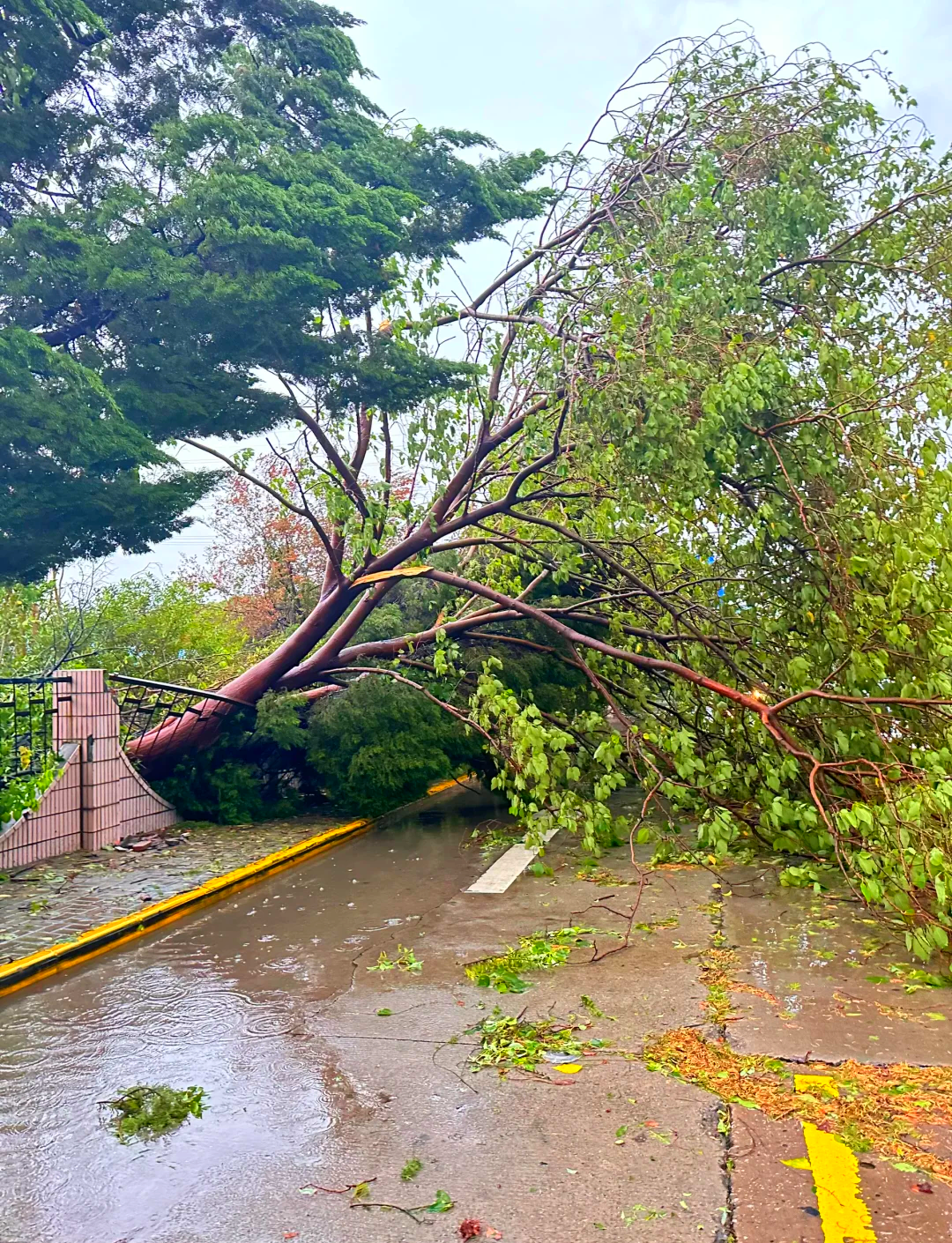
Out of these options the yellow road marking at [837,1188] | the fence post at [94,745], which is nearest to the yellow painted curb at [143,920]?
the fence post at [94,745]

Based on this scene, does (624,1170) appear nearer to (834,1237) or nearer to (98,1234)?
(834,1237)

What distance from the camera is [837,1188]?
326 cm

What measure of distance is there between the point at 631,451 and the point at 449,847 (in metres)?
4.80

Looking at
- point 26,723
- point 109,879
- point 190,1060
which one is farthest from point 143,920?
point 26,723

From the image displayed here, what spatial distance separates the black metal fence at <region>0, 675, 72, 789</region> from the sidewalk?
3.04ft

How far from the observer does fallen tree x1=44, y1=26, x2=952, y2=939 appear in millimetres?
7199

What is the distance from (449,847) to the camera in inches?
408

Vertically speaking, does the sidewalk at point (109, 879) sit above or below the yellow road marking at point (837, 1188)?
below

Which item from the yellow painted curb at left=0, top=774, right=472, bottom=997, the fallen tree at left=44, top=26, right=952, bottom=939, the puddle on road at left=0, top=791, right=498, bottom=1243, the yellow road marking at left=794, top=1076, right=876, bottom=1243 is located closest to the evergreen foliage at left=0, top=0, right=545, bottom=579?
the fallen tree at left=44, top=26, right=952, bottom=939

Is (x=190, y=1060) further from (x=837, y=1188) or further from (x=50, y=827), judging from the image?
(x=50, y=827)

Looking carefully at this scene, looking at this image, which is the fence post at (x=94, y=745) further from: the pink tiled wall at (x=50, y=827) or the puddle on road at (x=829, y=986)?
the puddle on road at (x=829, y=986)

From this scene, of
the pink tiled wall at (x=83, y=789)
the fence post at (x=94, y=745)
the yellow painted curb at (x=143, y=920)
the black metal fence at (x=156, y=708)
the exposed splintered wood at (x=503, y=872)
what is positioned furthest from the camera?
the black metal fence at (x=156, y=708)

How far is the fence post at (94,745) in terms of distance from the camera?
9656 mm

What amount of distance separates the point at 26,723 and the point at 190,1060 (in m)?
5.57
